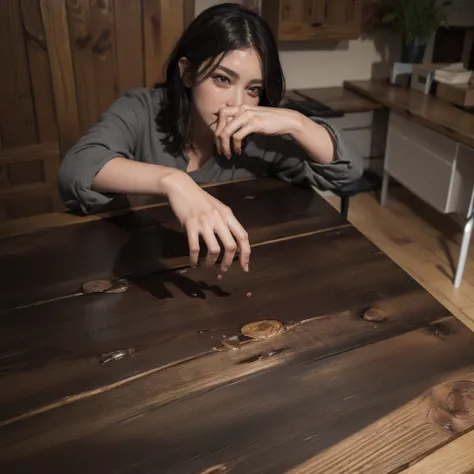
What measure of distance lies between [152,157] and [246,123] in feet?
1.37

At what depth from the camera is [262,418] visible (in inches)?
23.6

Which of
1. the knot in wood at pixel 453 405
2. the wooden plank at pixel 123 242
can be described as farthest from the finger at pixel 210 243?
the knot in wood at pixel 453 405

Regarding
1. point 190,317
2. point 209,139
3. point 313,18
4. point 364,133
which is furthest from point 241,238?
point 364,133

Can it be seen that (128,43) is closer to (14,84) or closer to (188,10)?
(188,10)

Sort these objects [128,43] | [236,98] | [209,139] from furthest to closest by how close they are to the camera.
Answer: [128,43] → [209,139] → [236,98]

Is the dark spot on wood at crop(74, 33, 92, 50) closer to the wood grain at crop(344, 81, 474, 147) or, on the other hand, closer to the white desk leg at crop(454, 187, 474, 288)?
the wood grain at crop(344, 81, 474, 147)

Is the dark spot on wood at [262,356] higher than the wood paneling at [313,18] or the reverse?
the reverse

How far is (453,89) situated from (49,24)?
1.70 m

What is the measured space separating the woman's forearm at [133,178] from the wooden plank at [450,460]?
0.55m

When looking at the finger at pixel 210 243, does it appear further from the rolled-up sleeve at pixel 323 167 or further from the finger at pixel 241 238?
the rolled-up sleeve at pixel 323 167

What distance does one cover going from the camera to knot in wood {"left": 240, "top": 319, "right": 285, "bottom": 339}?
2.39 ft

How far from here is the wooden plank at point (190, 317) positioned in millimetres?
657

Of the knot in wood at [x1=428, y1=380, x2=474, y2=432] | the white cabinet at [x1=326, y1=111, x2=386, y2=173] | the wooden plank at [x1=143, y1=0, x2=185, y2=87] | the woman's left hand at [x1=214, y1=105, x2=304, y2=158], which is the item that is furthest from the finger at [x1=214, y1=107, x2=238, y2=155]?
the white cabinet at [x1=326, y1=111, x2=386, y2=173]

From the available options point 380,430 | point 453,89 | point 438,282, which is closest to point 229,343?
point 380,430
